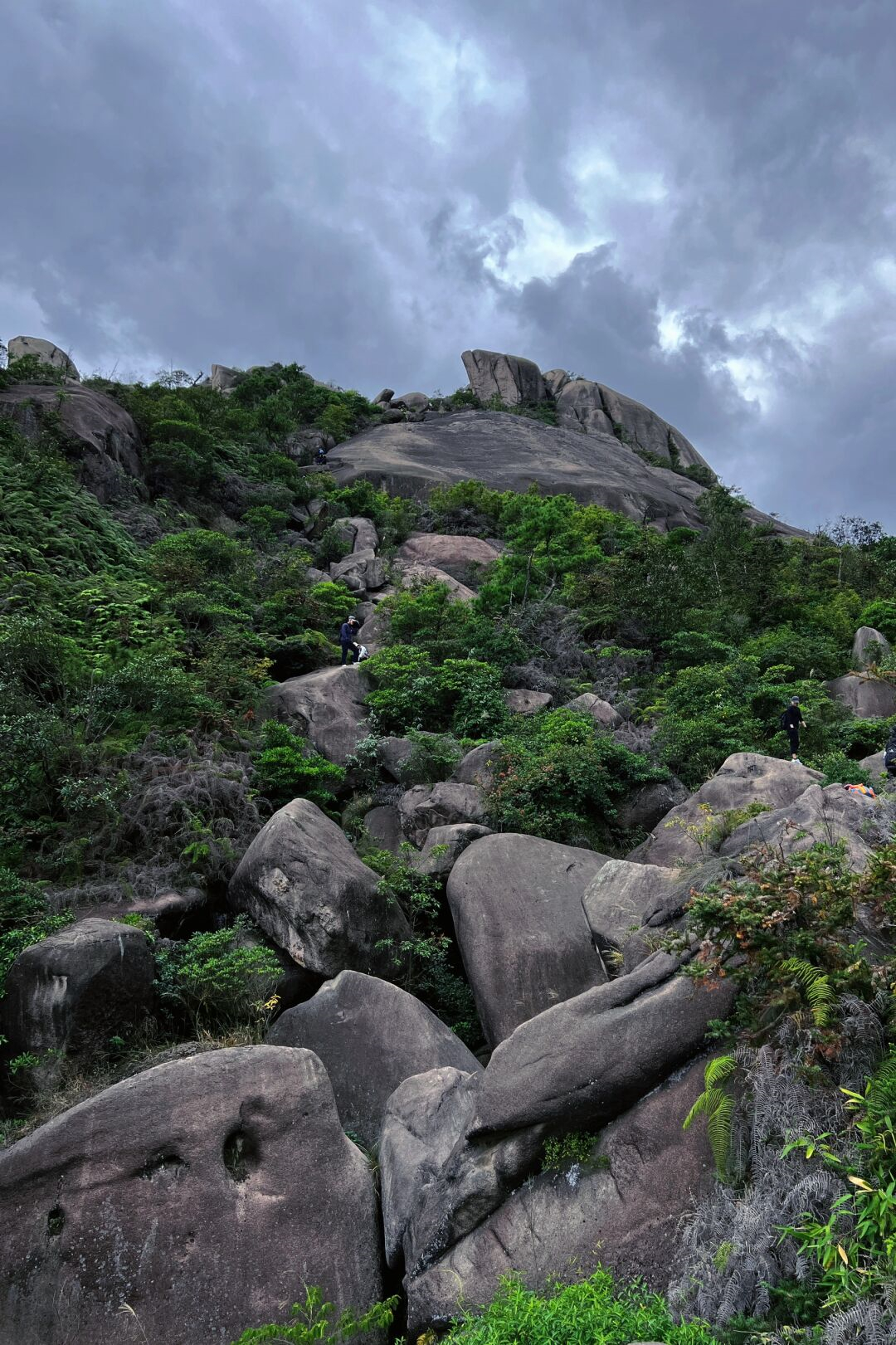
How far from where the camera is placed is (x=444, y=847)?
→ 1194cm

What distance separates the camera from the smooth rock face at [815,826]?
7.04m

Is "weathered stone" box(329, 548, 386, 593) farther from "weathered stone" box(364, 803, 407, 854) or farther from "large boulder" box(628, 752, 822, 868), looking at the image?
"large boulder" box(628, 752, 822, 868)

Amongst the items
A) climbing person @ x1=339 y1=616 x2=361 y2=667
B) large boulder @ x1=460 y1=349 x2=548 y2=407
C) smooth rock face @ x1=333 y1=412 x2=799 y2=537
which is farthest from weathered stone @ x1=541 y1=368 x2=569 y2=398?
climbing person @ x1=339 y1=616 x2=361 y2=667

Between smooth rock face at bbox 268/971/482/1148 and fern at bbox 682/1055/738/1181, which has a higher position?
smooth rock face at bbox 268/971/482/1148

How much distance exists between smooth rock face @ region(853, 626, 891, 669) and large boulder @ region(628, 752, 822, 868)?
9.76m

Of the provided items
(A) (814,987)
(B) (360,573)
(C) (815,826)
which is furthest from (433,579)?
(A) (814,987)

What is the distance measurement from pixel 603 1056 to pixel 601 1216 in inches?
42.3

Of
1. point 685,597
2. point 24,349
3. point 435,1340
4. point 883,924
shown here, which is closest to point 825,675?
point 685,597

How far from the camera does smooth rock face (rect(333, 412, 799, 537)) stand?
122ft

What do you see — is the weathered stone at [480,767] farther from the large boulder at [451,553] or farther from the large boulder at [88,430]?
the large boulder at [88,430]

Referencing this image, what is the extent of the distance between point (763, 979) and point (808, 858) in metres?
0.95

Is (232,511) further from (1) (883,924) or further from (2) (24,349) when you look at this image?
(2) (24,349)

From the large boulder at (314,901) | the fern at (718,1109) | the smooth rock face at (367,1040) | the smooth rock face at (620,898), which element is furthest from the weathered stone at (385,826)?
the fern at (718,1109)

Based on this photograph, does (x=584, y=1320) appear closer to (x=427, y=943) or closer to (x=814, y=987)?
(x=814, y=987)
